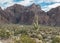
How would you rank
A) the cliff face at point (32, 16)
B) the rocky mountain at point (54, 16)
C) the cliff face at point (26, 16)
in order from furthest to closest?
the cliff face at point (26, 16) → the cliff face at point (32, 16) → the rocky mountain at point (54, 16)

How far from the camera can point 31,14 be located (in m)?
176

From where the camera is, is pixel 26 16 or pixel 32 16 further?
pixel 26 16

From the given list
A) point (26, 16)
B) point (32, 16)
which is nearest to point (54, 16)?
point (32, 16)

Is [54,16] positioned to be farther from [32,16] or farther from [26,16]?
[26,16]

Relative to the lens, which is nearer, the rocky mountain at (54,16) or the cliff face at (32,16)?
the rocky mountain at (54,16)

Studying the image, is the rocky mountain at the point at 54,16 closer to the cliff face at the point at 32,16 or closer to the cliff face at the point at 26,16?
the cliff face at the point at 32,16

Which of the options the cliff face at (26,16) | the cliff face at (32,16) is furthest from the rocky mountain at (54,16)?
the cliff face at (26,16)

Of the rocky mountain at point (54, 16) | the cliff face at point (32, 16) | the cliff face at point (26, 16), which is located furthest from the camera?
the cliff face at point (26, 16)

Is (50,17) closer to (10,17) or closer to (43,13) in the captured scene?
(43,13)

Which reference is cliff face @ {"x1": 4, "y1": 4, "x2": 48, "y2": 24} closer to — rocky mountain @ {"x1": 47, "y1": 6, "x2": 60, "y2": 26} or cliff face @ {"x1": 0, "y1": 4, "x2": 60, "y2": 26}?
cliff face @ {"x1": 0, "y1": 4, "x2": 60, "y2": 26}

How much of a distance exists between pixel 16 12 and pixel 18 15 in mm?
3419

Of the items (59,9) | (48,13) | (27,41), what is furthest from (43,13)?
(27,41)

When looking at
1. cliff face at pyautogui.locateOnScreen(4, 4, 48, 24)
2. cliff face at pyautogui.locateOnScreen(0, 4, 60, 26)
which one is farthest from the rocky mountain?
cliff face at pyautogui.locateOnScreen(4, 4, 48, 24)

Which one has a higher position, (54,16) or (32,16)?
(32,16)
